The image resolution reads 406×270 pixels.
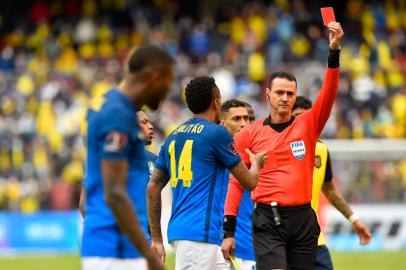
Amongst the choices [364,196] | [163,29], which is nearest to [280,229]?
[364,196]

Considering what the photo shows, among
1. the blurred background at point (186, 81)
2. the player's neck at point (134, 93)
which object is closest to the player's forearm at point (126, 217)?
the player's neck at point (134, 93)

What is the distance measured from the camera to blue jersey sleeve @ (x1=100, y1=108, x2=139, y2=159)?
5496 mm

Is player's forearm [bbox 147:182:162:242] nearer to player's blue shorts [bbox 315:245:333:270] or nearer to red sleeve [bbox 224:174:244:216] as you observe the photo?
red sleeve [bbox 224:174:244:216]

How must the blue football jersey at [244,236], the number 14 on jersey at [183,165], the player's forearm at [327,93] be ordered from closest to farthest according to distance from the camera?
the number 14 on jersey at [183,165] < the player's forearm at [327,93] < the blue football jersey at [244,236]

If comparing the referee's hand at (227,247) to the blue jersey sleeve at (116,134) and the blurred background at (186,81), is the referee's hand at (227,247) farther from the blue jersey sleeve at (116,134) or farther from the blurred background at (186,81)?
the blurred background at (186,81)

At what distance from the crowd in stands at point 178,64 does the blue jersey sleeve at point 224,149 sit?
14.7m

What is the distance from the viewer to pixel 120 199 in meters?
5.54

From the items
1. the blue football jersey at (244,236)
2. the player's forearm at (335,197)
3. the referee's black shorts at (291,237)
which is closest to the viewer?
the referee's black shorts at (291,237)

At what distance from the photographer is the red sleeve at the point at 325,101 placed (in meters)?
8.45

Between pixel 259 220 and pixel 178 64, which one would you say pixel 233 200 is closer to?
pixel 259 220

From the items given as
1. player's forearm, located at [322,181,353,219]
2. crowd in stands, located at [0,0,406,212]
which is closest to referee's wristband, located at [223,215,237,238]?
player's forearm, located at [322,181,353,219]

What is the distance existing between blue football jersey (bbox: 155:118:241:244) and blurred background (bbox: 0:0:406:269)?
441 inches

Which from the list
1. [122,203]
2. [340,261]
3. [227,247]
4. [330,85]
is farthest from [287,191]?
[340,261]

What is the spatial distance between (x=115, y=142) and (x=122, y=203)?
0.35 meters
